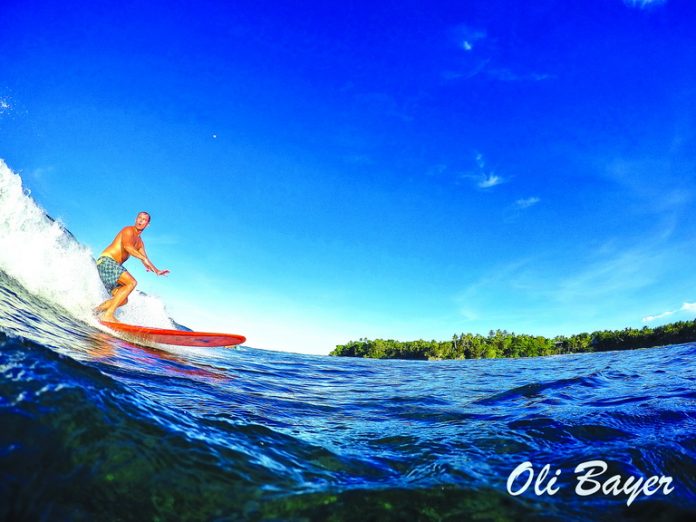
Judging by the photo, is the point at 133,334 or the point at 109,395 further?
the point at 133,334

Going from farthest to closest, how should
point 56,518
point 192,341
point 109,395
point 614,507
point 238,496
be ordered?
point 192,341, point 109,395, point 614,507, point 238,496, point 56,518

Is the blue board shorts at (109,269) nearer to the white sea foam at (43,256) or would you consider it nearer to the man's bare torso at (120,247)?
the man's bare torso at (120,247)

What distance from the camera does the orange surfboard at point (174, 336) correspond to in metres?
10.7

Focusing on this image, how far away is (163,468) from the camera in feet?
8.68

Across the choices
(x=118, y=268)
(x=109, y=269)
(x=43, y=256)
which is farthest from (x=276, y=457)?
(x=43, y=256)

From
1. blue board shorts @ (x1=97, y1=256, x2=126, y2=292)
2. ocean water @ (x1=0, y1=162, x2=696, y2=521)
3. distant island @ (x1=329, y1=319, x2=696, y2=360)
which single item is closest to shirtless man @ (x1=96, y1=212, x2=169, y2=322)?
blue board shorts @ (x1=97, y1=256, x2=126, y2=292)

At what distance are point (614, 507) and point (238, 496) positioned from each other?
2742mm

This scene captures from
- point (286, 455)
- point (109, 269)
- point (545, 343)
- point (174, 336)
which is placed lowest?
point (286, 455)

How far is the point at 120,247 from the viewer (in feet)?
38.5

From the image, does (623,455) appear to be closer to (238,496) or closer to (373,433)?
(373,433)

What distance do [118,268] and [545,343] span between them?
268ft

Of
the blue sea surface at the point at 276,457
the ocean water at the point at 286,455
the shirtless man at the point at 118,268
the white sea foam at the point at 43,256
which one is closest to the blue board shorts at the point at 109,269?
the shirtless man at the point at 118,268

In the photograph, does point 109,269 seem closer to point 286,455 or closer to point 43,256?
point 43,256

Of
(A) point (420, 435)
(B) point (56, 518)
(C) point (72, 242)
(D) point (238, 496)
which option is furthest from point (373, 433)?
(C) point (72, 242)
